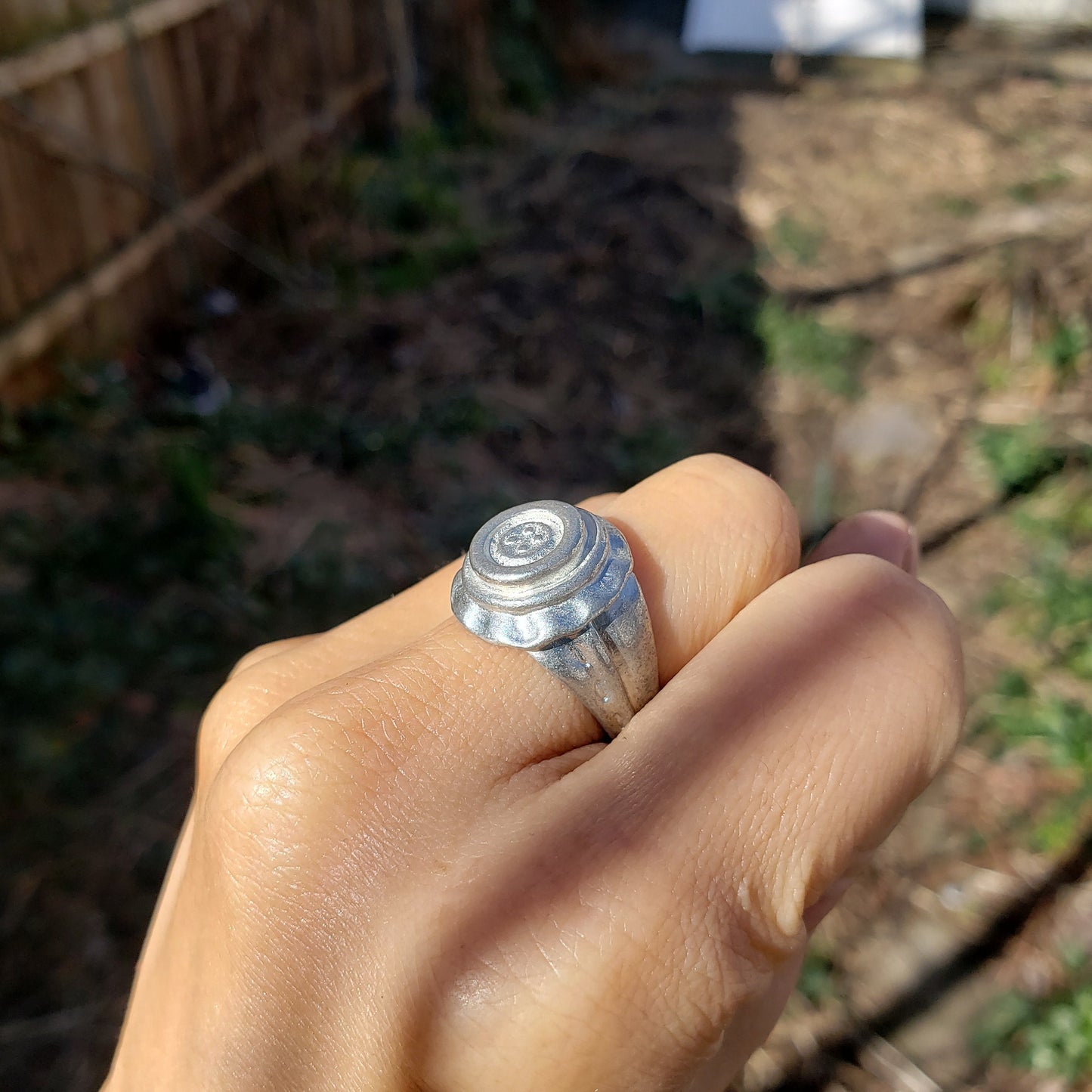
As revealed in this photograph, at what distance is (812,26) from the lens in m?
9.98

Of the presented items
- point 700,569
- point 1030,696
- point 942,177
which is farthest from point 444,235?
point 700,569

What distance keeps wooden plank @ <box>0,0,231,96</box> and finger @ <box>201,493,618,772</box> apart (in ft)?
12.8

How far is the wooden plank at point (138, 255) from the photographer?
4.30 metres

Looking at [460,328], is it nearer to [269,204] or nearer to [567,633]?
[269,204]

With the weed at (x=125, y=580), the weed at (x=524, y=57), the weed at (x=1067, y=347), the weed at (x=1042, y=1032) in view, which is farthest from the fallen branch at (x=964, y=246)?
the weed at (x=524, y=57)

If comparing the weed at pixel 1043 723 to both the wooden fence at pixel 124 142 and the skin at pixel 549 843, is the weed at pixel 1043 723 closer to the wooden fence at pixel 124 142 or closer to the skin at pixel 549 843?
the skin at pixel 549 843

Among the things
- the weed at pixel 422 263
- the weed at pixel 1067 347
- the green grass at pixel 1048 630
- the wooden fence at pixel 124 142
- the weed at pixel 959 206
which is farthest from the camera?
the weed at pixel 959 206

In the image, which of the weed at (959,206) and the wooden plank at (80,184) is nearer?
the wooden plank at (80,184)

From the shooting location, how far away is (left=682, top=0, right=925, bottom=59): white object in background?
974 cm

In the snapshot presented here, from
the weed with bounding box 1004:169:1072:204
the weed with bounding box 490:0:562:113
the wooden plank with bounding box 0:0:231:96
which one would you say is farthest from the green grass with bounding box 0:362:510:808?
the weed with bounding box 490:0:562:113

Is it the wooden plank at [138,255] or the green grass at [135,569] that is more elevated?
the wooden plank at [138,255]

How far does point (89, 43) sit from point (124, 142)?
490mm

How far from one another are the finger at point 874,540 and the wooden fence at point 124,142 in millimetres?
4028

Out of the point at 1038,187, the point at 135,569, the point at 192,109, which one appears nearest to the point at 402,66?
the point at 192,109
